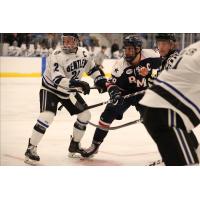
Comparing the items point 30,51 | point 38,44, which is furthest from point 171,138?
point 30,51

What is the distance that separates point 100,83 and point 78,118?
279 mm

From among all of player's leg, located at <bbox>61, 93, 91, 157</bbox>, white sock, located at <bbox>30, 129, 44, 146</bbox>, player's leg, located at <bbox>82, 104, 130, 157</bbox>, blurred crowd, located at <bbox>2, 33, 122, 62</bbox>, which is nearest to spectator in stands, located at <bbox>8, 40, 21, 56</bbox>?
blurred crowd, located at <bbox>2, 33, 122, 62</bbox>

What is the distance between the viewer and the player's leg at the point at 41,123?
128 inches

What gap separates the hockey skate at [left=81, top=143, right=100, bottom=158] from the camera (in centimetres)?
337

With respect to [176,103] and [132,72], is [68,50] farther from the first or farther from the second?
[176,103]

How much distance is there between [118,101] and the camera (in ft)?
10.5

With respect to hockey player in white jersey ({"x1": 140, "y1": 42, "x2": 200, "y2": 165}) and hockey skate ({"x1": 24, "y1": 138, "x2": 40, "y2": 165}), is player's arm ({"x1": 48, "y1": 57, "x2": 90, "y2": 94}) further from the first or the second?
hockey player in white jersey ({"x1": 140, "y1": 42, "x2": 200, "y2": 165})

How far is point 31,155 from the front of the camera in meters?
3.26

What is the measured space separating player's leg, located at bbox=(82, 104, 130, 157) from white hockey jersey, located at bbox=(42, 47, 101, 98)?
27cm
